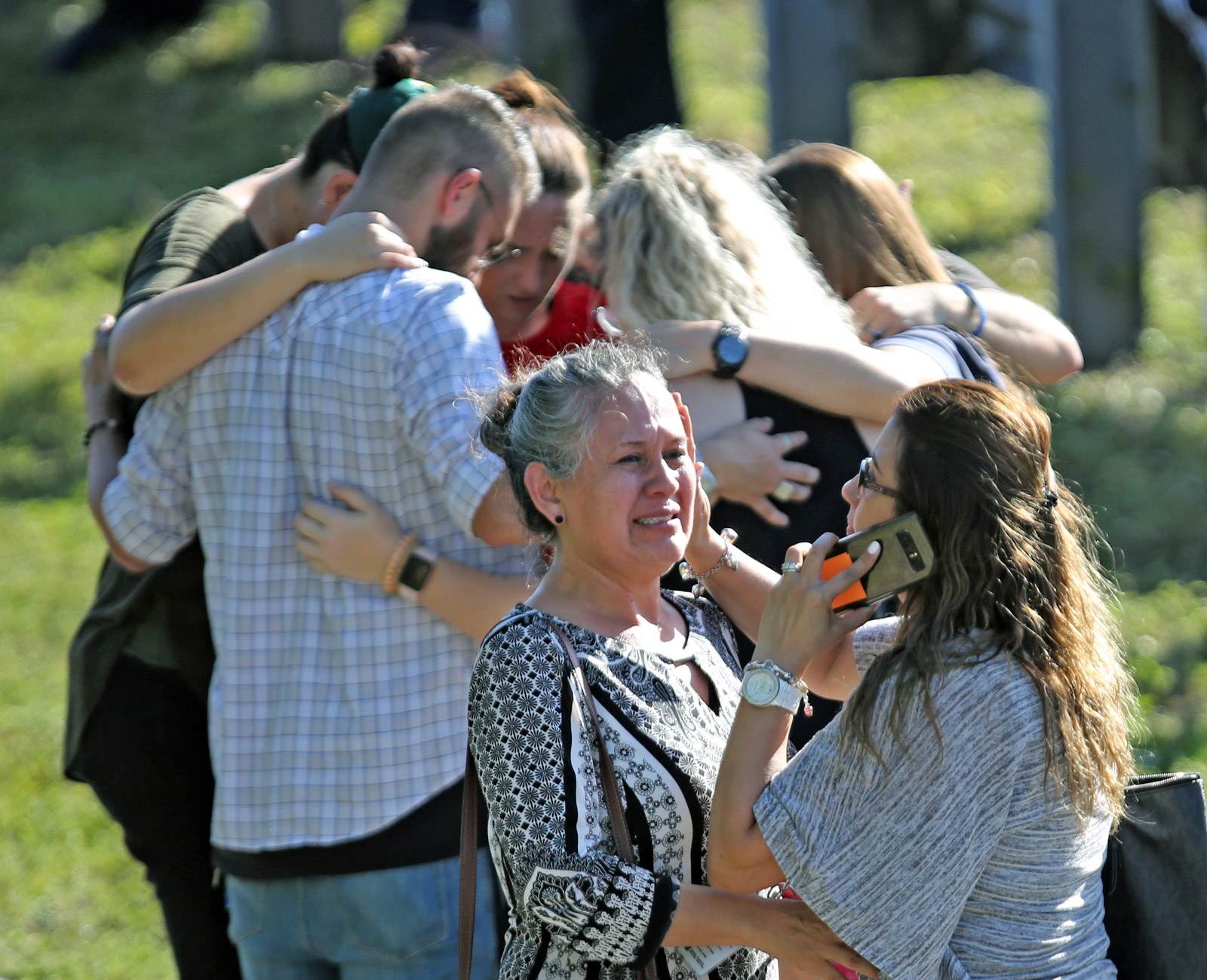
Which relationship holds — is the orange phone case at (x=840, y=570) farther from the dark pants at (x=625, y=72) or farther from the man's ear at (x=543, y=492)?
the dark pants at (x=625, y=72)

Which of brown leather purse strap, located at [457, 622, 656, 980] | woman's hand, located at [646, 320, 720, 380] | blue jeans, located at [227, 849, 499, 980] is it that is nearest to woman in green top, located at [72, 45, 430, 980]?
blue jeans, located at [227, 849, 499, 980]

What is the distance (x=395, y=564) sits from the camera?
→ 98.3 inches

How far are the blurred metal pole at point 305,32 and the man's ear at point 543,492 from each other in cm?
1203

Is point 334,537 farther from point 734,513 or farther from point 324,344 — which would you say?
point 734,513

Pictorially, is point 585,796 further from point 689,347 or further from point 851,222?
point 851,222

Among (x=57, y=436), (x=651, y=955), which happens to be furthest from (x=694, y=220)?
(x=57, y=436)

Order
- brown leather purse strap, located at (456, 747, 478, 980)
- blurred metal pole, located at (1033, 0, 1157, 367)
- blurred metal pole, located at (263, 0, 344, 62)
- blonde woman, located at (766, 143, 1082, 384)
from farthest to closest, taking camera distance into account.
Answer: blurred metal pole, located at (263, 0, 344, 62), blurred metal pole, located at (1033, 0, 1157, 367), blonde woman, located at (766, 143, 1082, 384), brown leather purse strap, located at (456, 747, 478, 980)

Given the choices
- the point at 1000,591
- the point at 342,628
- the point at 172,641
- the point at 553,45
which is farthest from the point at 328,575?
the point at 553,45

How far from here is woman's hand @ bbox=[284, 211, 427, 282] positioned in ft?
8.19

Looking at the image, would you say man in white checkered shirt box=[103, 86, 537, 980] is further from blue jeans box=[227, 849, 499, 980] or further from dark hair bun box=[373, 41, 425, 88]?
dark hair bun box=[373, 41, 425, 88]

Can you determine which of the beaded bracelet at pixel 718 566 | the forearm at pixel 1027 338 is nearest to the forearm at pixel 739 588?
the beaded bracelet at pixel 718 566

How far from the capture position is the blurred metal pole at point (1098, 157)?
6.86 meters

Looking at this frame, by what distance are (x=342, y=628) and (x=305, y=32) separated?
11.9 m

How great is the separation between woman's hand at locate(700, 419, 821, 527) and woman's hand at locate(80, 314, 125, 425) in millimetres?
1252
